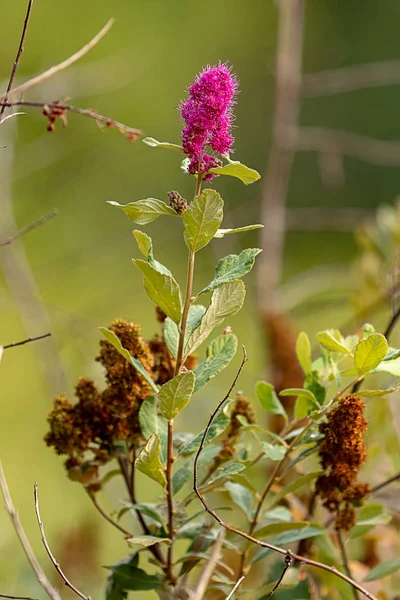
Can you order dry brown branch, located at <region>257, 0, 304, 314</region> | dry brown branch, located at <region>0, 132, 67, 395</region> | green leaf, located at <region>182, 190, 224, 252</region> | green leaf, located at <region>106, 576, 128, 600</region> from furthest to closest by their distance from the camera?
dry brown branch, located at <region>257, 0, 304, 314</region>, dry brown branch, located at <region>0, 132, 67, 395</region>, green leaf, located at <region>106, 576, 128, 600</region>, green leaf, located at <region>182, 190, 224, 252</region>

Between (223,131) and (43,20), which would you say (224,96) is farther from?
(43,20)

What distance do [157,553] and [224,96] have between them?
0.83 feet

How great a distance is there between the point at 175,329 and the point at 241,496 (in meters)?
0.13

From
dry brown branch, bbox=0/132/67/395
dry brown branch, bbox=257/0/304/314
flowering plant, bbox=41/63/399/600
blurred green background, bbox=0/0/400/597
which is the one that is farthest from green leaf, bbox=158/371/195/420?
blurred green background, bbox=0/0/400/597

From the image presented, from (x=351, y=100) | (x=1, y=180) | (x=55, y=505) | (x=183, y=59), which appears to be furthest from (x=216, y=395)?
(x=351, y=100)

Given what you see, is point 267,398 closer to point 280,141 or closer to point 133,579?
point 133,579

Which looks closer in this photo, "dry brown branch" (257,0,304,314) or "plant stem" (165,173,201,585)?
"plant stem" (165,173,201,585)

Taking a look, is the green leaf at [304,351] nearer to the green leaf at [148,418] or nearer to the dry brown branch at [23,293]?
the green leaf at [148,418]

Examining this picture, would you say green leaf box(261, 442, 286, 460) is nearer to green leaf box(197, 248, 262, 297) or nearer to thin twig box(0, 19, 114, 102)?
green leaf box(197, 248, 262, 297)

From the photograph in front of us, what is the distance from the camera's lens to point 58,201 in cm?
306

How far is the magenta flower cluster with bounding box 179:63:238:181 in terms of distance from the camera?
33 centimetres

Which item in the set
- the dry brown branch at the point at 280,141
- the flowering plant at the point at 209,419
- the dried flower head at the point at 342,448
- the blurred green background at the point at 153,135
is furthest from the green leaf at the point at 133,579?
the blurred green background at the point at 153,135

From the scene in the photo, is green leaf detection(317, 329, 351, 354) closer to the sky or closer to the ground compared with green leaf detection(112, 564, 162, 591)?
closer to the sky

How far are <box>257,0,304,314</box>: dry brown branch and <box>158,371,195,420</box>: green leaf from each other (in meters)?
0.57
